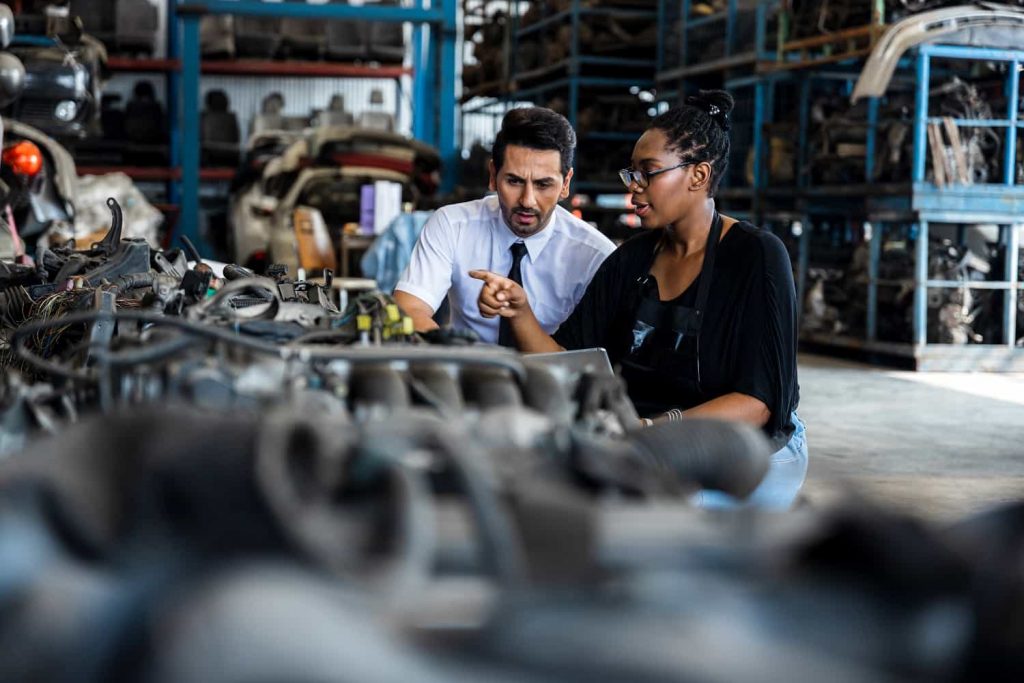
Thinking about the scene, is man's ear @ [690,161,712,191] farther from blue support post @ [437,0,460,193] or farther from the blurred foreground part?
blue support post @ [437,0,460,193]

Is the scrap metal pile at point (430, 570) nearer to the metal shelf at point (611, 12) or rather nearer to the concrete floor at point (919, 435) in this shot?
the concrete floor at point (919, 435)

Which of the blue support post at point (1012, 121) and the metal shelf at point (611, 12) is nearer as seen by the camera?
the blue support post at point (1012, 121)

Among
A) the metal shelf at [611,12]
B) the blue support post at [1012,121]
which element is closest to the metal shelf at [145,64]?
the metal shelf at [611,12]

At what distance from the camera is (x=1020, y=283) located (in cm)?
809

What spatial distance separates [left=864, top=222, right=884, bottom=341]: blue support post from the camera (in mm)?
8414

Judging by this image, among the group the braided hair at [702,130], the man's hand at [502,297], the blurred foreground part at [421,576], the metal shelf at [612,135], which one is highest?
the metal shelf at [612,135]

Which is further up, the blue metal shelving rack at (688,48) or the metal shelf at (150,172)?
the blue metal shelving rack at (688,48)

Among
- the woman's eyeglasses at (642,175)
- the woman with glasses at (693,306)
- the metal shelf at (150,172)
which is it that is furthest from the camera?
the metal shelf at (150,172)

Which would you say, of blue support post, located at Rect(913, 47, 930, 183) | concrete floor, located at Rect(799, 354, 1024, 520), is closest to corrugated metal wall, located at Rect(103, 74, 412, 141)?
blue support post, located at Rect(913, 47, 930, 183)

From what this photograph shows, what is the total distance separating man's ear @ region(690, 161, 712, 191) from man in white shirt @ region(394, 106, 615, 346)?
0.50 m

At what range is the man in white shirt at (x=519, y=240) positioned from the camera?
3229 mm

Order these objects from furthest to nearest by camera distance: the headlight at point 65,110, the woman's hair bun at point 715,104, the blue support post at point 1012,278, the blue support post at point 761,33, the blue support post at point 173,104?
the blue support post at point 173,104
the blue support post at point 761,33
the blue support post at point 1012,278
the headlight at point 65,110
the woman's hair bun at point 715,104

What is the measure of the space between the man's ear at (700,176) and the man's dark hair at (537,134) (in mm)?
488

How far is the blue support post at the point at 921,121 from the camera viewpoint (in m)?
7.91
